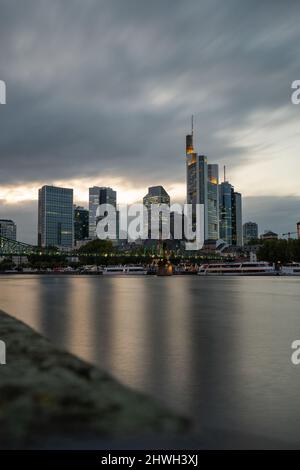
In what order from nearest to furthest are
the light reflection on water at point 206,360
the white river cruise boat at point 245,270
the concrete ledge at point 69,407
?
1. the concrete ledge at point 69,407
2. the light reflection on water at point 206,360
3. the white river cruise boat at point 245,270

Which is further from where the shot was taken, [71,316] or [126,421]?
[71,316]

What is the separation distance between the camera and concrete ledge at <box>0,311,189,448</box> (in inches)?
246

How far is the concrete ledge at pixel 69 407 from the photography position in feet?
20.5

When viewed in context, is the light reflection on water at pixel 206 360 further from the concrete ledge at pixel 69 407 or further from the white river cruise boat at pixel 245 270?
the white river cruise boat at pixel 245 270

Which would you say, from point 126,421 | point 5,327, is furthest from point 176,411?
point 5,327

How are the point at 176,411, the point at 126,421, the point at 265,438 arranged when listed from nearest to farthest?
1. the point at 265,438
2. the point at 126,421
3. the point at 176,411

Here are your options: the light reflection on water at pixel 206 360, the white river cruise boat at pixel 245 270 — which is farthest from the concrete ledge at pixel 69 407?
the white river cruise boat at pixel 245 270

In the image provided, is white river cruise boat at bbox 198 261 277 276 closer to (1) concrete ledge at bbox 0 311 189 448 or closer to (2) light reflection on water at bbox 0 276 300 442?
(2) light reflection on water at bbox 0 276 300 442

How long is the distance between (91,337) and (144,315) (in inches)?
322

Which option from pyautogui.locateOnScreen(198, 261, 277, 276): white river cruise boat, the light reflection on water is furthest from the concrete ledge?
pyautogui.locateOnScreen(198, 261, 277, 276): white river cruise boat

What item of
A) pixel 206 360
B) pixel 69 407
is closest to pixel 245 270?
pixel 206 360
